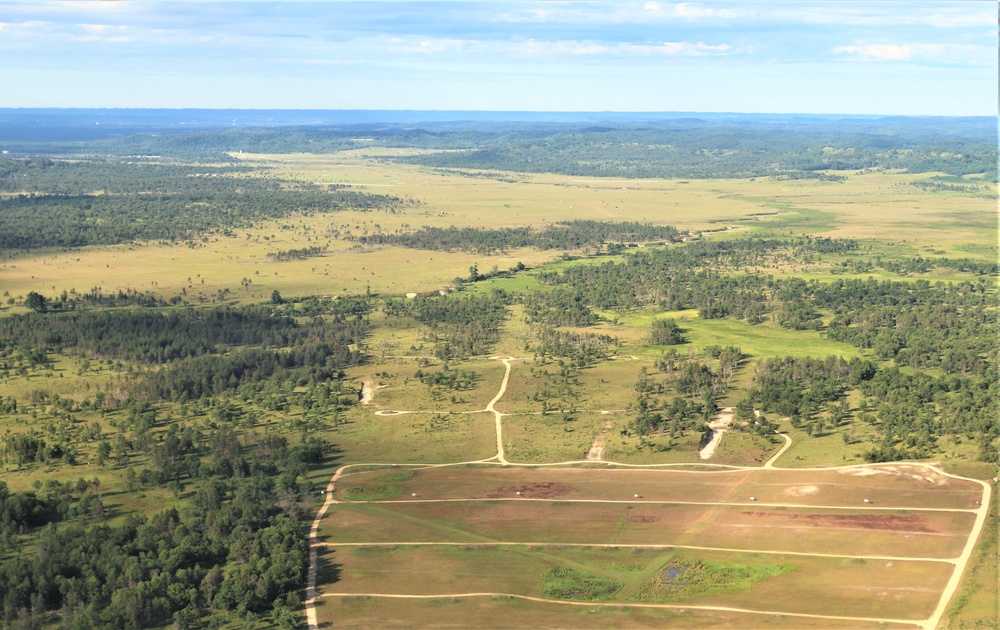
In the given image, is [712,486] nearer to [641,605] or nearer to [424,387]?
[641,605]

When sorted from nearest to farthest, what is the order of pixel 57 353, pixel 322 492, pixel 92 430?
1. pixel 322 492
2. pixel 92 430
3. pixel 57 353

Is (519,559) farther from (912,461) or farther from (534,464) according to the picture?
(912,461)

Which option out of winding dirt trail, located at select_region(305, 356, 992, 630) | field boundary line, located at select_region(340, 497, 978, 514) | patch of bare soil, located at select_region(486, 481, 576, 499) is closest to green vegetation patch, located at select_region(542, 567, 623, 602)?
winding dirt trail, located at select_region(305, 356, 992, 630)

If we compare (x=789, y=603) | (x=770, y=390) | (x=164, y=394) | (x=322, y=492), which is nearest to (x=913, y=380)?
(x=770, y=390)

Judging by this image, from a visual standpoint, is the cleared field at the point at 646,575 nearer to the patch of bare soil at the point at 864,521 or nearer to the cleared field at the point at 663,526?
the cleared field at the point at 663,526

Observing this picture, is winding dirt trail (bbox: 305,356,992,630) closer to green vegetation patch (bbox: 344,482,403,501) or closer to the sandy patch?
green vegetation patch (bbox: 344,482,403,501)

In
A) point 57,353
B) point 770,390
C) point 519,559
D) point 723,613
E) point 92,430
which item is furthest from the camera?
point 57,353

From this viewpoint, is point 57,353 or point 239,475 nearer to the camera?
point 239,475
